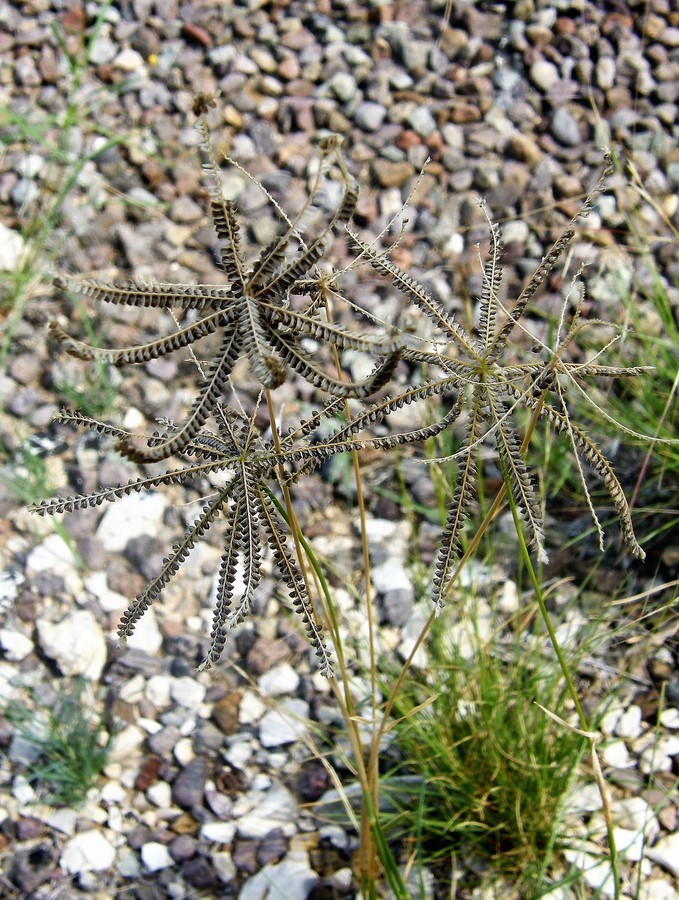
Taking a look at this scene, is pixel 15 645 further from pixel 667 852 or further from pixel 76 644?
pixel 667 852

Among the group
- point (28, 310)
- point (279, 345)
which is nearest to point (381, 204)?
point (28, 310)

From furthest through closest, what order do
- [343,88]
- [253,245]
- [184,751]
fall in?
[343,88] → [253,245] → [184,751]

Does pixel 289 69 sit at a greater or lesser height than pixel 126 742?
greater

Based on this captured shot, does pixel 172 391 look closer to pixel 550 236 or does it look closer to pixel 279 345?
pixel 550 236

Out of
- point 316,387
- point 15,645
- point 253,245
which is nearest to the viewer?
point 316,387

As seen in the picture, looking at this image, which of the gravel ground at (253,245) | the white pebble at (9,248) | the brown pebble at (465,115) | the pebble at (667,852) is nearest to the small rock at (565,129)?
the gravel ground at (253,245)

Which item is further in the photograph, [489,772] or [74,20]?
[74,20]

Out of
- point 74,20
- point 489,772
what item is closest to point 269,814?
point 489,772

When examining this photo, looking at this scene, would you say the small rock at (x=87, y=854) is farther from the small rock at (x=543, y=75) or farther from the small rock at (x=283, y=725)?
the small rock at (x=543, y=75)
